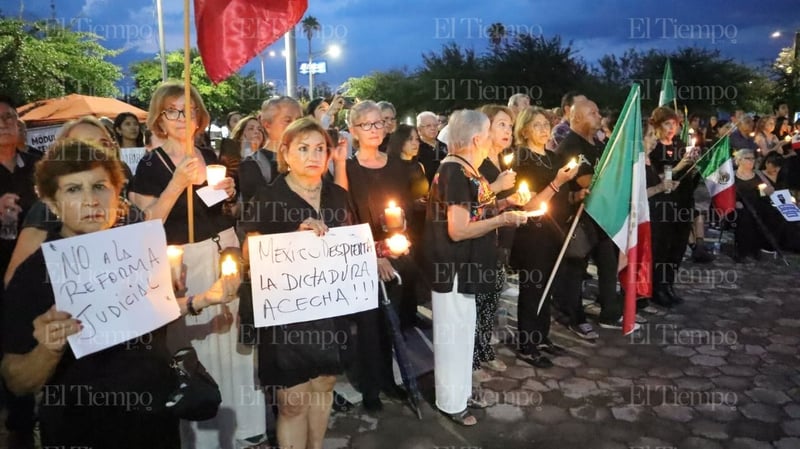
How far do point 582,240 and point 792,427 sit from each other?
218cm

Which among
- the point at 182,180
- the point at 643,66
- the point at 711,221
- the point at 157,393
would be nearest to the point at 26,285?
the point at 157,393

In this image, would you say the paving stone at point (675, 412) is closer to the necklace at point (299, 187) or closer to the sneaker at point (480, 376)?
the sneaker at point (480, 376)

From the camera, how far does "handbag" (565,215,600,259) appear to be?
5434 millimetres

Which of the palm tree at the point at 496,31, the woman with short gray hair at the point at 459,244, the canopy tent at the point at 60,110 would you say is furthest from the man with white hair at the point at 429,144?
the palm tree at the point at 496,31

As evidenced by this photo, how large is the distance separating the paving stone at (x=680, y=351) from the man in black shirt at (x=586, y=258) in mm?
666

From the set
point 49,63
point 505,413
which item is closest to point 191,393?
point 505,413

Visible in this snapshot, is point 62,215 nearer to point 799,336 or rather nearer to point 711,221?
point 799,336

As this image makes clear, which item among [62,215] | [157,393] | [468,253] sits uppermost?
[62,215]

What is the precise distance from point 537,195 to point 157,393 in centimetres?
332

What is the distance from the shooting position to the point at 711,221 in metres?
11.2

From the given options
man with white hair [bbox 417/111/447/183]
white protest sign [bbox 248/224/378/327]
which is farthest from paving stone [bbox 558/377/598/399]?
man with white hair [bbox 417/111/447/183]

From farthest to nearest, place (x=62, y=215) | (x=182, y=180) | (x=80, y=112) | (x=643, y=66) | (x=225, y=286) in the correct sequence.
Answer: (x=643, y=66)
(x=80, y=112)
(x=182, y=180)
(x=225, y=286)
(x=62, y=215)

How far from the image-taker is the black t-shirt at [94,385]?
6.37 feet

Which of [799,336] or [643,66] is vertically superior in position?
[643,66]
